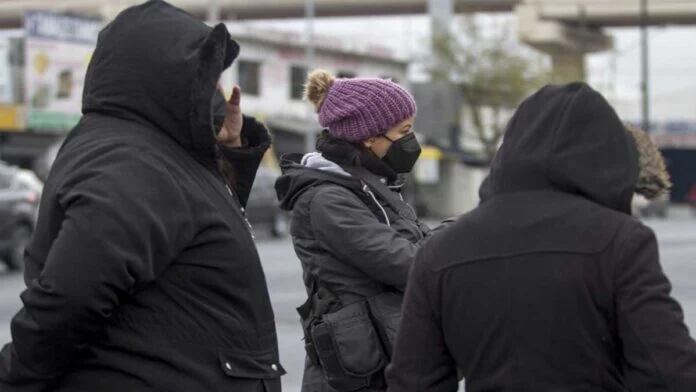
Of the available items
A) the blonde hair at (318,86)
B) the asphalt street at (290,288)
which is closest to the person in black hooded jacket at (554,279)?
the blonde hair at (318,86)

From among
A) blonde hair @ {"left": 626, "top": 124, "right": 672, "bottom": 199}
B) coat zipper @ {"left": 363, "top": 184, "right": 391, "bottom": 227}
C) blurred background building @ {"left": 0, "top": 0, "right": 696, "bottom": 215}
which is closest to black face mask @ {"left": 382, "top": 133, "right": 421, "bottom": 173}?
coat zipper @ {"left": 363, "top": 184, "right": 391, "bottom": 227}

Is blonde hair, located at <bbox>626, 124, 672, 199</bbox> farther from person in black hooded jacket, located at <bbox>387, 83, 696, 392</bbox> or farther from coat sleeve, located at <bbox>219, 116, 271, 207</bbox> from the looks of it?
coat sleeve, located at <bbox>219, 116, 271, 207</bbox>

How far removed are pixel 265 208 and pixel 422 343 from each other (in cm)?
2806

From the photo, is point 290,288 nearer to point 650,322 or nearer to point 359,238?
point 359,238

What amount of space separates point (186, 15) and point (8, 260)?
61.0ft

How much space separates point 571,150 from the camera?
3016 mm

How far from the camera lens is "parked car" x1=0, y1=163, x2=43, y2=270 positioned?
2079 cm

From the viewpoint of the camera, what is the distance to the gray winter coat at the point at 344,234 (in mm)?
4363

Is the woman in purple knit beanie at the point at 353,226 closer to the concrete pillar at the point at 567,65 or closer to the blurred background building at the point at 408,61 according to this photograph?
the blurred background building at the point at 408,61

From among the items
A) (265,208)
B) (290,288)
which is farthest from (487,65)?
(290,288)

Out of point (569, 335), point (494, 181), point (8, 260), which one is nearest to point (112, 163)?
point (494, 181)

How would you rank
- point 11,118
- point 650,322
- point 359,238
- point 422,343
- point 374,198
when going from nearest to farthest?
point 650,322
point 422,343
point 359,238
point 374,198
point 11,118

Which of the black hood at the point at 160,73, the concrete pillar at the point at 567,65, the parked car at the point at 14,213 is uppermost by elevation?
the black hood at the point at 160,73

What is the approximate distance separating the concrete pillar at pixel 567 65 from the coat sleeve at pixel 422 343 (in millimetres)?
48275
